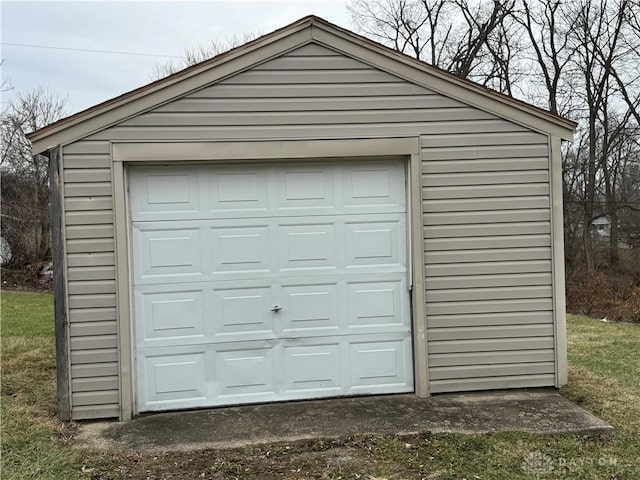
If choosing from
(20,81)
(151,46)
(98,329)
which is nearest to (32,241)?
(20,81)

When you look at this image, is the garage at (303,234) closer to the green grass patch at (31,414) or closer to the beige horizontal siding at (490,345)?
the beige horizontal siding at (490,345)

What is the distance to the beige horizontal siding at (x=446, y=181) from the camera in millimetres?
4734

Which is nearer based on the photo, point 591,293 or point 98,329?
point 98,329

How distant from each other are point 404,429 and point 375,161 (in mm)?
2312

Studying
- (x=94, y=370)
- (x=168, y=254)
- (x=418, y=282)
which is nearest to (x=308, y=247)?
(x=418, y=282)

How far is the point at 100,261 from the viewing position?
4.64 m

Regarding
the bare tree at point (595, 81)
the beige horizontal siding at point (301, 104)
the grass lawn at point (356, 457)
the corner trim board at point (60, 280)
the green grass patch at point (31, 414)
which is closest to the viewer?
the grass lawn at point (356, 457)

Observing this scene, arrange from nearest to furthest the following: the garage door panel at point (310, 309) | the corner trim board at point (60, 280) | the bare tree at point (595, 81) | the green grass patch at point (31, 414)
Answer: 1. the green grass patch at point (31, 414)
2. the corner trim board at point (60, 280)
3. the garage door panel at point (310, 309)
4. the bare tree at point (595, 81)

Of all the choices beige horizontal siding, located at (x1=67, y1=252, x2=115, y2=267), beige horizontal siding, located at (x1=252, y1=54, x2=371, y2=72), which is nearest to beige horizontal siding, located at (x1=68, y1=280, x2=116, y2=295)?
beige horizontal siding, located at (x1=67, y1=252, x2=115, y2=267)

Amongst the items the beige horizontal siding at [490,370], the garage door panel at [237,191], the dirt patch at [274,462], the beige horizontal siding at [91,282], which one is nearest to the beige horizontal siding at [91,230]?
the beige horizontal siding at [91,282]

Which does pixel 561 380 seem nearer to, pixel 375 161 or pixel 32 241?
pixel 375 161

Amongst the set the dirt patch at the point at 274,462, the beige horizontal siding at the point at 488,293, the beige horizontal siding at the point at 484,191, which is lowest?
the dirt patch at the point at 274,462

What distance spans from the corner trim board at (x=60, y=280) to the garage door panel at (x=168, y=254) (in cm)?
59

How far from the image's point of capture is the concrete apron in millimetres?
4160
